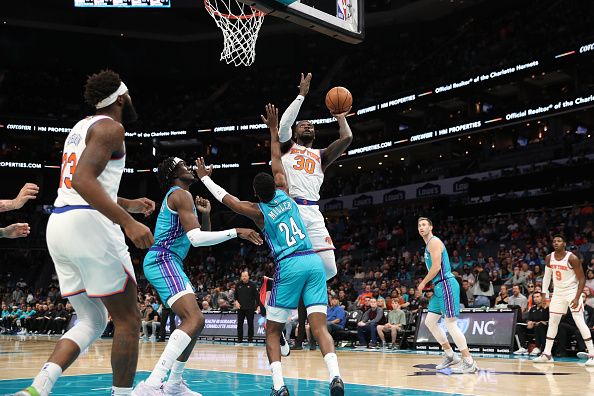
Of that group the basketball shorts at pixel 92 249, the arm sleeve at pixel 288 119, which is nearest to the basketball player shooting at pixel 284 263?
the arm sleeve at pixel 288 119

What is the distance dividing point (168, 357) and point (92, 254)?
1.69m

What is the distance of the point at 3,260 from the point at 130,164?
9086mm

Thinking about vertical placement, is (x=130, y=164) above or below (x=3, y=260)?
above

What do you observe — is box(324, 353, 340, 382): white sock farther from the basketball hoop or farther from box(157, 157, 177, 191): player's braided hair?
the basketball hoop

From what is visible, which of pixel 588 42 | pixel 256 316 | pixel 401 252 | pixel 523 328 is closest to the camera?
pixel 523 328

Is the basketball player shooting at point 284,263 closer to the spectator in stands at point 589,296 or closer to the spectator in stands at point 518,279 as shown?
the spectator in stands at point 589,296

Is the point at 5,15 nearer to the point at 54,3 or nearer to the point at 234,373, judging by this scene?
the point at 54,3

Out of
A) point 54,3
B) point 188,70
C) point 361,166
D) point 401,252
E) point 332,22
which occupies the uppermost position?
point 54,3

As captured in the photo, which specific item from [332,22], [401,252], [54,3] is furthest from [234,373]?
[54,3]

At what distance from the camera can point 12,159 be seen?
3712cm

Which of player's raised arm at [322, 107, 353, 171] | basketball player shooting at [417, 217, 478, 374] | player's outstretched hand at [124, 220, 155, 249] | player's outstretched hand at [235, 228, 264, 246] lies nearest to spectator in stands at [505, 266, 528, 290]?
basketball player shooting at [417, 217, 478, 374]

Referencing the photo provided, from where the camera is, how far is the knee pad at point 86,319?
4066mm

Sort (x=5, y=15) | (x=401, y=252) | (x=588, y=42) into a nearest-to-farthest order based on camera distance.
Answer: (x=588, y=42) < (x=401, y=252) < (x=5, y=15)

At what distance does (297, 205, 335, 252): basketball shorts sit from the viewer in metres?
6.61
